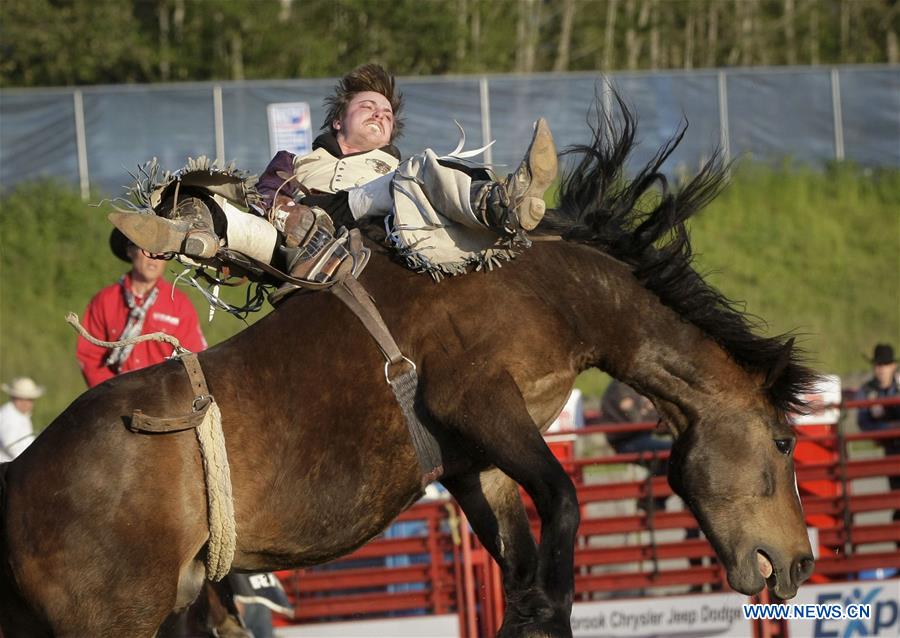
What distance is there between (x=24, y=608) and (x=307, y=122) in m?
6.52

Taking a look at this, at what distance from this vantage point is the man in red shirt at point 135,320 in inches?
274

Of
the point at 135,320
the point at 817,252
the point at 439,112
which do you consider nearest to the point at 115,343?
the point at 135,320

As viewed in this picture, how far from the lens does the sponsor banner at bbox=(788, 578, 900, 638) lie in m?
8.16

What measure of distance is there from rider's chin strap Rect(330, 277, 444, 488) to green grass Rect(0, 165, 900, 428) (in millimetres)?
12134

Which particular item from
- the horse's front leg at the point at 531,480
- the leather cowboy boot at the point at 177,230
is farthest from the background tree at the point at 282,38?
the horse's front leg at the point at 531,480

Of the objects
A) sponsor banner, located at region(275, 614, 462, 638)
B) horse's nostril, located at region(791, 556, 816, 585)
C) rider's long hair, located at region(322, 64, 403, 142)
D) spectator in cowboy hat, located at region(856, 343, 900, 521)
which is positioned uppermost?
rider's long hair, located at region(322, 64, 403, 142)

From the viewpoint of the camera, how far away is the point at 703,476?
4.71 m

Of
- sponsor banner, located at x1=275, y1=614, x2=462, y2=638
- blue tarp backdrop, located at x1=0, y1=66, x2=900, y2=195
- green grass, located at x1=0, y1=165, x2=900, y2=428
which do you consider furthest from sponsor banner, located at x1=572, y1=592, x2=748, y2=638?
blue tarp backdrop, located at x1=0, y1=66, x2=900, y2=195

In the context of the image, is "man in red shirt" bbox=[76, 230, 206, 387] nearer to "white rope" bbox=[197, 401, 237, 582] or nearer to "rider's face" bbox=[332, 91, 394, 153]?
"rider's face" bbox=[332, 91, 394, 153]

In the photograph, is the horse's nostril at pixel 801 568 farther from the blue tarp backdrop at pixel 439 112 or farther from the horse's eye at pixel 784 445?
the blue tarp backdrop at pixel 439 112

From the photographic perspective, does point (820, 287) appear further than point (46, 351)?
Yes

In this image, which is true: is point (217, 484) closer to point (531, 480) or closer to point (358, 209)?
point (531, 480)

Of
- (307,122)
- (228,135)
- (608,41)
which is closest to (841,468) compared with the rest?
(307,122)

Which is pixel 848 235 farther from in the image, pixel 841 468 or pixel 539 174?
pixel 539 174
